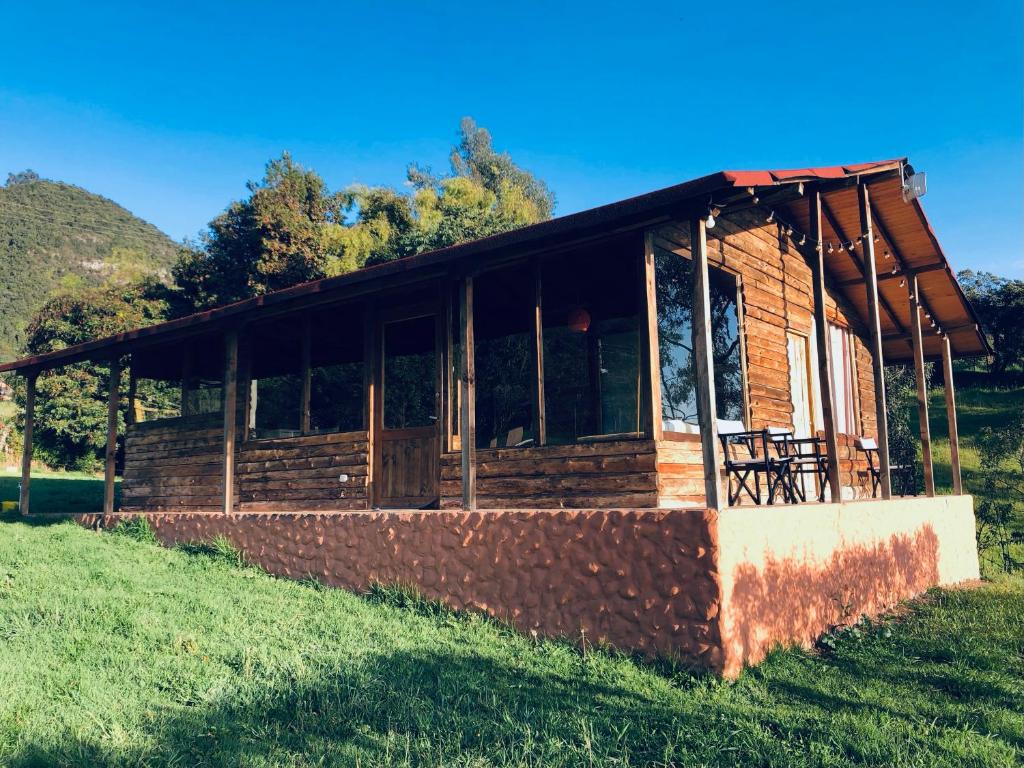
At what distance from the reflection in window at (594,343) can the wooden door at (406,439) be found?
4.70 ft

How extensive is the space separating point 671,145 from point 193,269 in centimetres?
2169

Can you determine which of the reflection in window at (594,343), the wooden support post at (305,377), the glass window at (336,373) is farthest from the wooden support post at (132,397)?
the reflection in window at (594,343)

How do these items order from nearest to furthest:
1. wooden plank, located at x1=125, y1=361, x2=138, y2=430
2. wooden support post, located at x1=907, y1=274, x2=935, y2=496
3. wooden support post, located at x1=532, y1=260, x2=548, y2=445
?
wooden support post, located at x1=532, y1=260, x2=548, y2=445 < wooden support post, located at x1=907, y1=274, x2=935, y2=496 < wooden plank, located at x1=125, y1=361, x2=138, y2=430

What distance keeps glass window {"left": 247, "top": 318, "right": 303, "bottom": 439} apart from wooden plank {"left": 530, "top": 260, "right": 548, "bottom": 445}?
3.97 metres

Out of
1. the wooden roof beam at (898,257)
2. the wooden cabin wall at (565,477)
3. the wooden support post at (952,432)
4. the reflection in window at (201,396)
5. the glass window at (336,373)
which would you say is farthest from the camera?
the reflection in window at (201,396)

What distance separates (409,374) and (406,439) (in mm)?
1701

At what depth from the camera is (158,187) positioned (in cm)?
4381

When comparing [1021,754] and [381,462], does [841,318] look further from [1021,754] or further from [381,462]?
[1021,754]

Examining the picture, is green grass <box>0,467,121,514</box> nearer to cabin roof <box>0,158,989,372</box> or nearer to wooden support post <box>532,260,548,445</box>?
cabin roof <box>0,158,989,372</box>

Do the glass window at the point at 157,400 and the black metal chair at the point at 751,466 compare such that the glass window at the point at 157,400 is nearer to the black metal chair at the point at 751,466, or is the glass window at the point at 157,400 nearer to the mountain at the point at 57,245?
the black metal chair at the point at 751,466

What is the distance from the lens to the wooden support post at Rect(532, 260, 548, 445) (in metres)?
7.67

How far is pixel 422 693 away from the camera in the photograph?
506cm

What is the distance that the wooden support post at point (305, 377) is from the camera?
10328mm

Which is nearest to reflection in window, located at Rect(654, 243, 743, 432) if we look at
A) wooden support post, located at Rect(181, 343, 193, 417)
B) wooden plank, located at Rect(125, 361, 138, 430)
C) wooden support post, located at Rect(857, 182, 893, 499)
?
wooden support post, located at Rect(857, 182, 893, 499)
